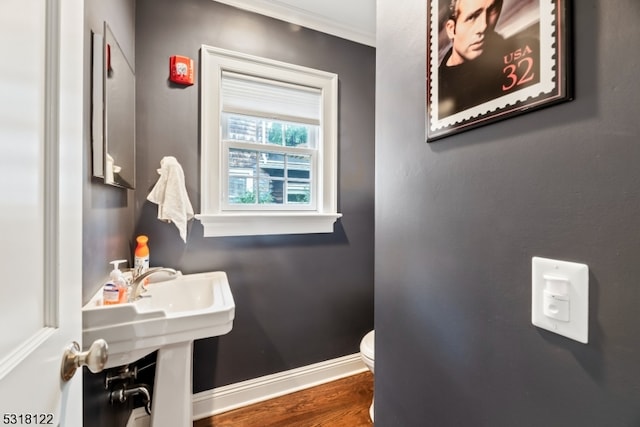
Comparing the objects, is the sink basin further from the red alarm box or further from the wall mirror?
the red alarm box

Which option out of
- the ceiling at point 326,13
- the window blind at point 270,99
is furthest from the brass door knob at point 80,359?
the ceiling at point 326,13

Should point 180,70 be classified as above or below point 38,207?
above

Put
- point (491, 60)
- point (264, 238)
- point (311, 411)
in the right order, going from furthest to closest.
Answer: point (264, 238) → point (311, 411) → point (491, 60)

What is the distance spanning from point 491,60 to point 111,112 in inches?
52.1

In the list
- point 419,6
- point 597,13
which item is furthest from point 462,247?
point 419,6

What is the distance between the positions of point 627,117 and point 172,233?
5.93 feet

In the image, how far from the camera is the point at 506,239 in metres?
0.54

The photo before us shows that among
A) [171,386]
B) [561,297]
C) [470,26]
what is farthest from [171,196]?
[561,297]

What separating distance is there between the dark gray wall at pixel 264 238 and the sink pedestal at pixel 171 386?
19.0 inches

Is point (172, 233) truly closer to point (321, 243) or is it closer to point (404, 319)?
point (321, 243)

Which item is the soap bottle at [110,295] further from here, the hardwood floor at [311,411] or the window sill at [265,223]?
the hardwood floor at [311,411]

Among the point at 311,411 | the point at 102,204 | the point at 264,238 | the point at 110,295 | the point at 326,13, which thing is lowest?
the point at 311,411

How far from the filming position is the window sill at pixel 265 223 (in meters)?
1.71

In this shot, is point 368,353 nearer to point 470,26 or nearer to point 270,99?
point 470,26
